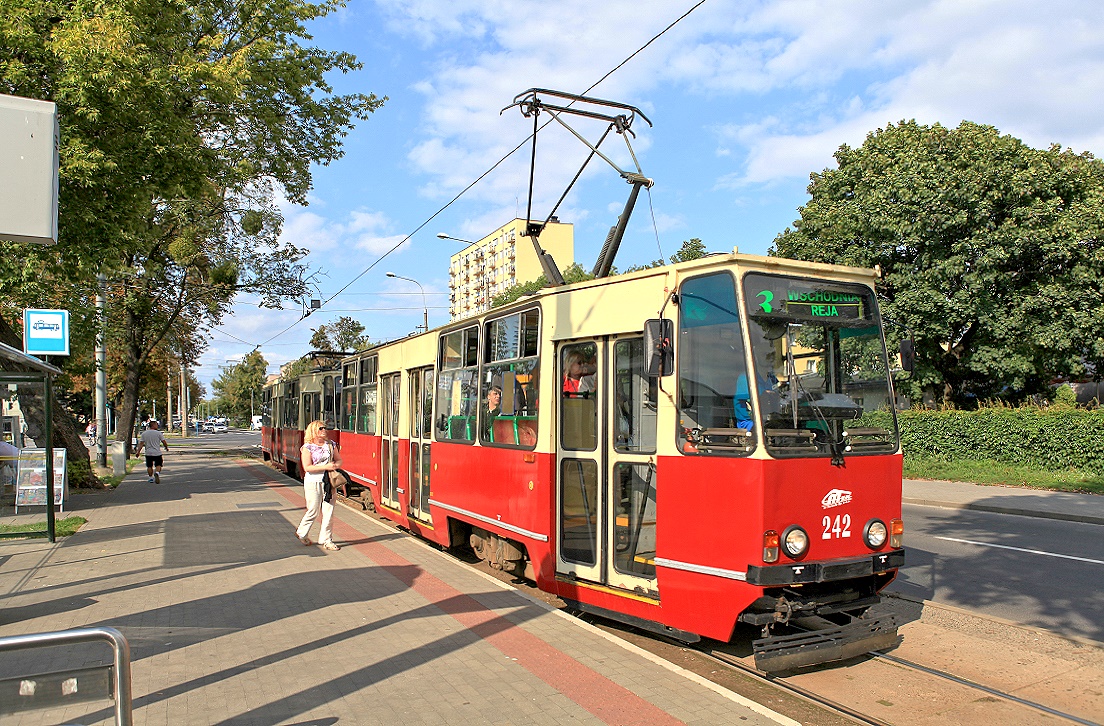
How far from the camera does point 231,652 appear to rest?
19.8 ft

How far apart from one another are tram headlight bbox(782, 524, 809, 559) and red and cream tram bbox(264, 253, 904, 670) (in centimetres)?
1

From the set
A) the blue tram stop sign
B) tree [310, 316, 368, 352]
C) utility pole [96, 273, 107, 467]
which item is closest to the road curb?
the blue tram stop sign

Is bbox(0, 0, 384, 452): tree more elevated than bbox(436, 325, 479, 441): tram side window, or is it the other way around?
bbox(0, 0, 384, 452): tree

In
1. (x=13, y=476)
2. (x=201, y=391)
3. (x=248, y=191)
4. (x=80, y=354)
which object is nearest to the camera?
(x=13, y=476)

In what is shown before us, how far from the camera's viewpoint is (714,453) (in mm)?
5766

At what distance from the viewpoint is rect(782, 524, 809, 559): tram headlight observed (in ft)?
18.0

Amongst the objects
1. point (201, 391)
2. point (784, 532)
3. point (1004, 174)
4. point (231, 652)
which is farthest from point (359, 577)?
point (201, 391)

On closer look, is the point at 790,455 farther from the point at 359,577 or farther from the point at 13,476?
the point at 13,476

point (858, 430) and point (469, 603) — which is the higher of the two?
point (858, 430)

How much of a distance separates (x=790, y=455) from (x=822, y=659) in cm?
139

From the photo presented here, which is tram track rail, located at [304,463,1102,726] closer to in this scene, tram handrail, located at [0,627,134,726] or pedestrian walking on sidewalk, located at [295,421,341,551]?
tram handrail, located at [0,627,134,726]

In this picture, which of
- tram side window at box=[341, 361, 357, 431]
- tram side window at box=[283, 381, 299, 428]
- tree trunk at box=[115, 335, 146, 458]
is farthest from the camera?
tree trunk at box=[115, 335, 146, 458]

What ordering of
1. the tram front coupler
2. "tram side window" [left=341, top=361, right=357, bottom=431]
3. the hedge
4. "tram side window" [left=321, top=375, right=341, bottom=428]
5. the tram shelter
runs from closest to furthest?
the tram front coupler → the tram shelter → "tram side window" [left=341, top=361, right=357, bottom=431] → "tram side window" [left=321, top=375, right=341, bottom=428] → the hedge

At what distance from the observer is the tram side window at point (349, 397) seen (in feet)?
52.6
